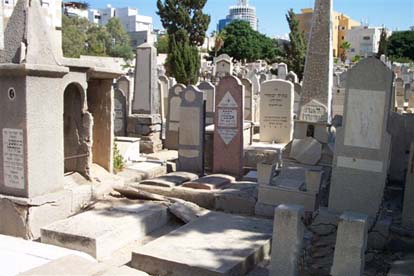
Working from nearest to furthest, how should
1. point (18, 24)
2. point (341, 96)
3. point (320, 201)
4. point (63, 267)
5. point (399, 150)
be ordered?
point (63, 267), point (18, 24), point (320, 201), point (399, 150), point (341, 96)

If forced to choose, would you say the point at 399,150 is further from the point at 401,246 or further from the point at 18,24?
the point at 18,24

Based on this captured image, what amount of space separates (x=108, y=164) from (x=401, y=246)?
4.35 metres

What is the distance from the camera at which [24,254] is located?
4230 mm

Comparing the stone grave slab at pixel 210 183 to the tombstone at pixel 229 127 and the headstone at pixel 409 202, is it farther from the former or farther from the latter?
the headstone at pixel 409 202

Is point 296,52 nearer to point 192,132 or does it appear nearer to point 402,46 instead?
point 192,132

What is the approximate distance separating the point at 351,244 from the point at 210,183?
3539mm

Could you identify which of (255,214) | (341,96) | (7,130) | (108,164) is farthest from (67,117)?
(341,96)

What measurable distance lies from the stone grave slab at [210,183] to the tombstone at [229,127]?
1.80 ft

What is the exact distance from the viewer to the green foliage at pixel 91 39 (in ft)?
135

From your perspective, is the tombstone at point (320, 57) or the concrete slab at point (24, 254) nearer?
the concrete slab at point (24, 254)

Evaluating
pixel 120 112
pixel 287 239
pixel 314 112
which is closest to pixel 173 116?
pixel 120 112

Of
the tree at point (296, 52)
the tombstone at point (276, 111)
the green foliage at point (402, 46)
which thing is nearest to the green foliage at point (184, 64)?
the tree at point (296, 52)

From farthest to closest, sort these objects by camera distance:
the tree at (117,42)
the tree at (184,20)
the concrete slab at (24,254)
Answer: the tree at (117,42) < the tree at (184,20) < the concrete slab at (24,254)

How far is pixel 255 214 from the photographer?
6.39 metres
